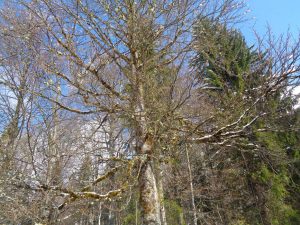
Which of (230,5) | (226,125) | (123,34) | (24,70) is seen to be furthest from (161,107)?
(24,70)

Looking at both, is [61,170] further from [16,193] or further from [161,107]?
[161,107]

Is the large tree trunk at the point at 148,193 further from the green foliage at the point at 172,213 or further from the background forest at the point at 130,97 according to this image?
the green foliage at the point at 172,213

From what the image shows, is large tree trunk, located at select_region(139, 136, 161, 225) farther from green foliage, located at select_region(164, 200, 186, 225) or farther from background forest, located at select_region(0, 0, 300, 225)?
green foliage, located at select_region(164, 200, 186, 225)

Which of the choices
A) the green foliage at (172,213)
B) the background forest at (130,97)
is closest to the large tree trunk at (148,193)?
the background forest at (130,97)

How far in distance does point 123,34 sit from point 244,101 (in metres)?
2.29

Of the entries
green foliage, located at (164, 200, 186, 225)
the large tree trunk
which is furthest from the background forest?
green foliage, located at (164, 200, 186, 225)

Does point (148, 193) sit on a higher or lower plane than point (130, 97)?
lower

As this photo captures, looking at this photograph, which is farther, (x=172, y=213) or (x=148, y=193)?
(x=172, y=213)

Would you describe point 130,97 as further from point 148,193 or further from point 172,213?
point 172,213

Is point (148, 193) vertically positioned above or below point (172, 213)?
below

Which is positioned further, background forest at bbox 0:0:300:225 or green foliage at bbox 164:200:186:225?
green foliage at bbox 164:200:186:225

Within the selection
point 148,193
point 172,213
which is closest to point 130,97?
point 148,193

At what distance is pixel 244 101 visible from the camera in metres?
4.67

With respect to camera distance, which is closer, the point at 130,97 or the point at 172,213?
the point at 130,97
